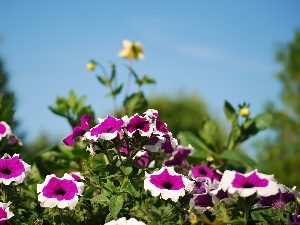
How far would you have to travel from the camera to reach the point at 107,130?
196 cm

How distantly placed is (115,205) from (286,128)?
1408 cm

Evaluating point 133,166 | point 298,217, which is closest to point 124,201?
point 133,166

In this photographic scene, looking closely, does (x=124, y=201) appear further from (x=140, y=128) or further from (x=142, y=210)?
(x=140, y=128)

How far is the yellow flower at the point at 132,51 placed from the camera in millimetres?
4504

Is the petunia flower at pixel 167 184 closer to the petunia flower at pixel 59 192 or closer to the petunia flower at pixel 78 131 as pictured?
the petunia flower at pixel 59 192

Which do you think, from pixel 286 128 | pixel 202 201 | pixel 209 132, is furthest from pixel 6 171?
pixel 286 128

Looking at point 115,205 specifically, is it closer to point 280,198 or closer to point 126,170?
point 126,170

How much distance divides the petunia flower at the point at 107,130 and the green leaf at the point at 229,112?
1.46m

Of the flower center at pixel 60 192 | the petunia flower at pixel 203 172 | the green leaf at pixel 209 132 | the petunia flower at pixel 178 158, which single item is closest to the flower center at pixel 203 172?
the petunia flower at pixel 203 172

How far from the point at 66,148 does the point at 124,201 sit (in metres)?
1.47

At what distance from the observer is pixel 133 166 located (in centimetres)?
204

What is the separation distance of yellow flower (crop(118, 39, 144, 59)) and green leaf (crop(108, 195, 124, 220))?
9.01 feet

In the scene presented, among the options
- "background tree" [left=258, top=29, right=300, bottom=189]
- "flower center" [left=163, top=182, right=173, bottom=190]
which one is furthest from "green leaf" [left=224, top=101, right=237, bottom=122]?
"background tree" [left=258, top=29, right=300, bottom=189]

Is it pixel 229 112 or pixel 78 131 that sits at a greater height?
pixel 78 131
